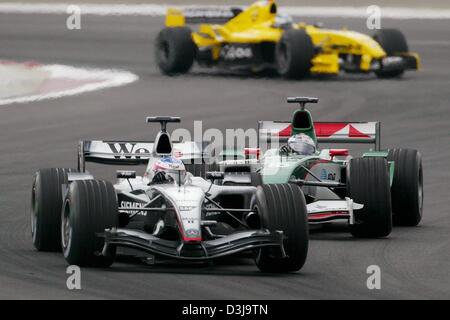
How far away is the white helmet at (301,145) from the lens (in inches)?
711

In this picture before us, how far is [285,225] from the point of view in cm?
1427

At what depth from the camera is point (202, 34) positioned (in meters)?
34.3

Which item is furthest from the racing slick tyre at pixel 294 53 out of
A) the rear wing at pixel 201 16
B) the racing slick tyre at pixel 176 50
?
the rear wing at pixel 201 16

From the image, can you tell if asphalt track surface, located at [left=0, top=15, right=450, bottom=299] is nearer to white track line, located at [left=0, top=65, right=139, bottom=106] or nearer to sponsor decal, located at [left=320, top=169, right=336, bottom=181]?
white track line, located at [left=0, top=65, right=139, bottom=106]

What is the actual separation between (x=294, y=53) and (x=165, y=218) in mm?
17742

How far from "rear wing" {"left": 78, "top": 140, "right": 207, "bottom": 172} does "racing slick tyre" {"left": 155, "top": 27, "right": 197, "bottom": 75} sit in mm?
16518

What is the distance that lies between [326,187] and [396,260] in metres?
2.45

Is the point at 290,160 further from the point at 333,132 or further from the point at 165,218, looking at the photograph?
the point at 165,218

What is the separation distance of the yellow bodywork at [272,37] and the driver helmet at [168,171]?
1719 centimetres

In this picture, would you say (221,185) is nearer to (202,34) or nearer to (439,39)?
(202,34)
